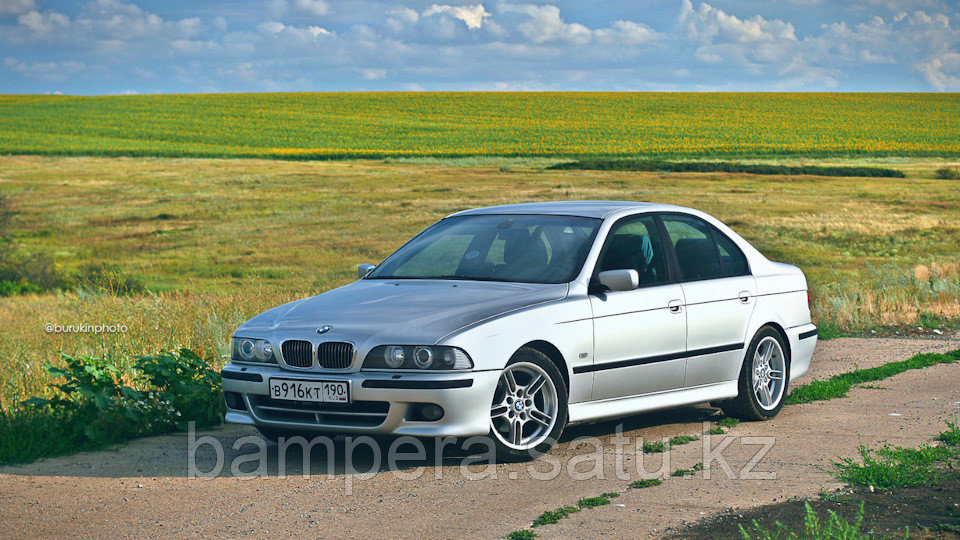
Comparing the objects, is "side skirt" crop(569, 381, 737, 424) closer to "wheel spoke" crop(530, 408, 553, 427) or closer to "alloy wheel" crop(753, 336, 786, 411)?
"wheel spoke" crop(530, 408, 553, 427)

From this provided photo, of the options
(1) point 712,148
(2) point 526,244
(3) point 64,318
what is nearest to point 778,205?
(1) point 712,148

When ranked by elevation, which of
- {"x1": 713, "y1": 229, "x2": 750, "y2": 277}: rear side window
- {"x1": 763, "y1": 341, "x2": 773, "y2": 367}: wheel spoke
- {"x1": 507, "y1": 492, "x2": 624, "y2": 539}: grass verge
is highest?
{"x1": 713, "y1": 229, "x2": 750, "y2": 277}: rear side window

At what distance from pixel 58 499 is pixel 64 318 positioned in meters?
8.26

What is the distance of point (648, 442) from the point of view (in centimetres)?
747

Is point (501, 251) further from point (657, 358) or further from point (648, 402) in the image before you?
point (648, 402)

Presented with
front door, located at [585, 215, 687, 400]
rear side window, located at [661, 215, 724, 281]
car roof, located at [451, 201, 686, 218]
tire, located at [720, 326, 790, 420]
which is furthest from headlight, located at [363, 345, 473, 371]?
tire, located at [720, 326, 790, 420]

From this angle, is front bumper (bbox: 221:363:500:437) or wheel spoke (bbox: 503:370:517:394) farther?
→ wheel spoke (bbox: 503:370:517:394)

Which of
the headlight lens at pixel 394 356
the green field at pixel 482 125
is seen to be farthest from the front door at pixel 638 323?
the green field at pixel 482 125

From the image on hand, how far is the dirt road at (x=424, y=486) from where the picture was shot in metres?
5.51

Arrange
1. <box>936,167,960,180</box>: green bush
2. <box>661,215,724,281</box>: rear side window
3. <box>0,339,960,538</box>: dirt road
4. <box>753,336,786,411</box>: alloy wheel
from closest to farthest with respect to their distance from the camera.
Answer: <box>0,339,960,538</box>: dirt road
<box>661,215,724,281</box>: rear side window
<box>753,336,786,411</box>: alloy wheel
<box>936,167,960,180</box>: green bush

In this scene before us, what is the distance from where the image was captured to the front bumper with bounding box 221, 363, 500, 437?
20.9 feet

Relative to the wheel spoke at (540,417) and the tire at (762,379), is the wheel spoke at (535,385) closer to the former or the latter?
the wheel spoke at (540,417)

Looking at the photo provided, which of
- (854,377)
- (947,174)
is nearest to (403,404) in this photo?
(854,377)

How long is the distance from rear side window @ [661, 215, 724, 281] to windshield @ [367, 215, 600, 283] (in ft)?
2.41
